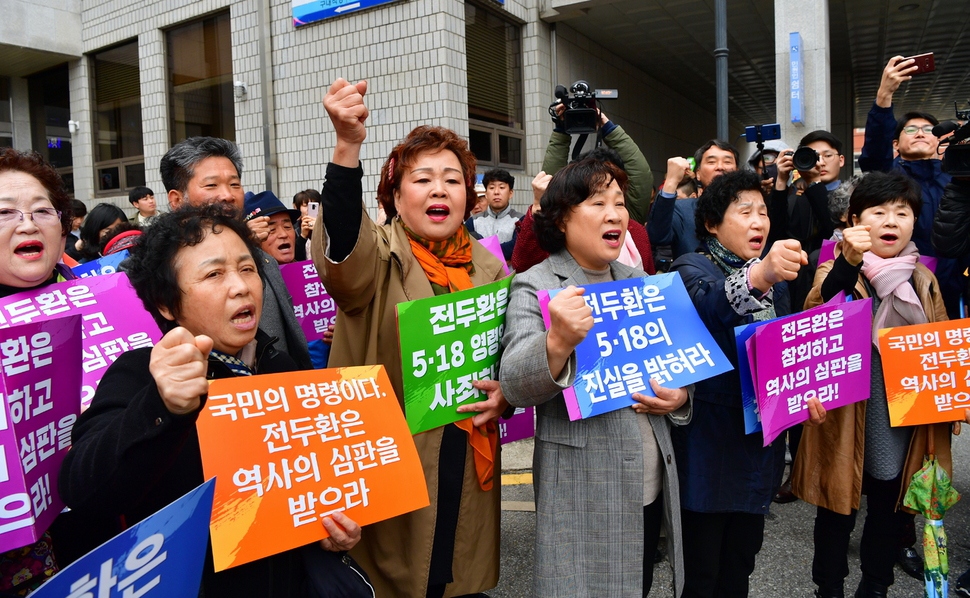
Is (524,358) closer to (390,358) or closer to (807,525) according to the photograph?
(390,358)

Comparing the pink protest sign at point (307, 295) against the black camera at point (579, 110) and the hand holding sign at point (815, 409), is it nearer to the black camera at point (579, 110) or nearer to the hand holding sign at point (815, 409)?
the black camera at point (579, 110)

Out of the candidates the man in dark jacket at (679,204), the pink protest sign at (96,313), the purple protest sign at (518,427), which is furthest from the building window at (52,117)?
the purple protest sign at (518,427)

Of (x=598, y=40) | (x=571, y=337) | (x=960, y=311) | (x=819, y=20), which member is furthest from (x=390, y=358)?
(x=598, y=40)

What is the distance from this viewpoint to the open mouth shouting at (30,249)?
68.7 inches

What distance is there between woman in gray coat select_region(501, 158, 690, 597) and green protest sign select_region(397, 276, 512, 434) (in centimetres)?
10

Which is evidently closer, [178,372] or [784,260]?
[178,372]

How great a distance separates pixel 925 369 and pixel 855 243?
A: 0.67 m

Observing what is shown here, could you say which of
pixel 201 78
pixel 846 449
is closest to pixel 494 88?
pixel 201 78

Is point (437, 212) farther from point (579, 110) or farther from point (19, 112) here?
point (19, 112)

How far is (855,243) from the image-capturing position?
227cm

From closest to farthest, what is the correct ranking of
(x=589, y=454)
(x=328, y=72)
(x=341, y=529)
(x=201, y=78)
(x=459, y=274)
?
(x=341, y=529) → (x=589, y=454) → (x=459, y=274) → (x=328, y=72) → (x=201, y=78)

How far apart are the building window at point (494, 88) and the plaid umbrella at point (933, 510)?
6963 mm

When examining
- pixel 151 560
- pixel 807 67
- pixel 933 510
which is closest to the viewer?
pixel 151 560

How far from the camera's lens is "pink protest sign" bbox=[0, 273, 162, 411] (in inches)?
71.0
